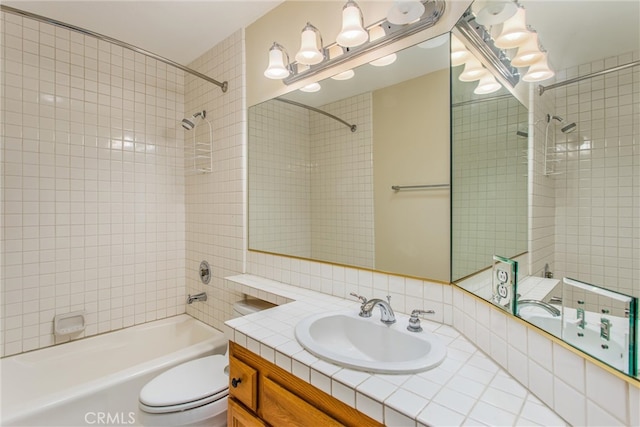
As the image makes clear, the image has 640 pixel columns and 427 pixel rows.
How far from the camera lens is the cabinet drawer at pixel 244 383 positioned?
3.25ft

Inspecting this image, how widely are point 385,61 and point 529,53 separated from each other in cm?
64

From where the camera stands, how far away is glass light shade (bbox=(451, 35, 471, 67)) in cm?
108

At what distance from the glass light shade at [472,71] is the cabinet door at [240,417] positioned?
140 cm

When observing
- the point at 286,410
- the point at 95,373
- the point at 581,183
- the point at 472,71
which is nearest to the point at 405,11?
the point at 472,71

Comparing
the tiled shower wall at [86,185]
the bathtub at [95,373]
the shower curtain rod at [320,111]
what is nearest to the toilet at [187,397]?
the bathtub at [95,373]

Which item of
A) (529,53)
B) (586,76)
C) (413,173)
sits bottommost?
(413,173)

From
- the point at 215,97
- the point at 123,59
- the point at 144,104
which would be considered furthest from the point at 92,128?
the point at 215,97

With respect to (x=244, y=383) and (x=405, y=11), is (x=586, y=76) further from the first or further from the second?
(x=244, y=383)

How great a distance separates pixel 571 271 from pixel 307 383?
711 millimetres

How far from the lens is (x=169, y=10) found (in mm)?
1741

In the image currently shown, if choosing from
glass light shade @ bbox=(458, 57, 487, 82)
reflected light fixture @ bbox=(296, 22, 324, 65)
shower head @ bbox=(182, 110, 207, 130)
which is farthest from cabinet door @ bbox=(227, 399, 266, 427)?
shower head @ bbox=(182, 110, 207, 130)

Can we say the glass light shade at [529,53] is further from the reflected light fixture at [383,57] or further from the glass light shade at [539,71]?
the reflected light fixture at [383,57]

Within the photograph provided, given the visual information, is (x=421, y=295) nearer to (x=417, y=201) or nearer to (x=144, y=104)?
(x=417, y=201)

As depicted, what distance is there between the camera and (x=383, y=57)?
50.2 inches
